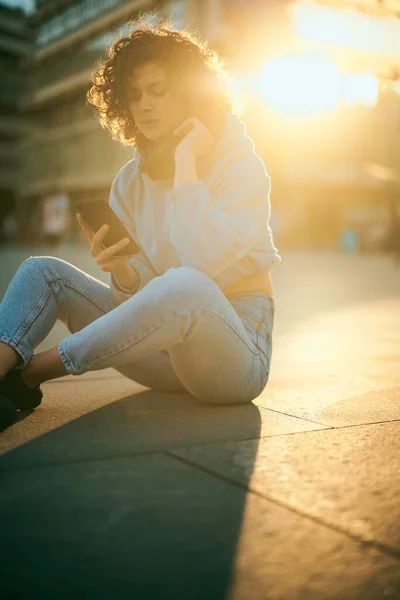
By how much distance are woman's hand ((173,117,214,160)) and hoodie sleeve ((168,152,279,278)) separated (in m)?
0.12

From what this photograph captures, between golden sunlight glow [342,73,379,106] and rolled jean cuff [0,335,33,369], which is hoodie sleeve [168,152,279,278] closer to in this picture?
rolled jean cuff [0,335,33,369]

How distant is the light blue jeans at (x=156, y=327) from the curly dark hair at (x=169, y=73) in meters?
0.65

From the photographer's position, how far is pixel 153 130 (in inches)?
119

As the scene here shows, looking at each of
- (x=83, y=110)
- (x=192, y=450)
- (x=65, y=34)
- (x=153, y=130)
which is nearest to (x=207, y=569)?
(x=192, y=450)

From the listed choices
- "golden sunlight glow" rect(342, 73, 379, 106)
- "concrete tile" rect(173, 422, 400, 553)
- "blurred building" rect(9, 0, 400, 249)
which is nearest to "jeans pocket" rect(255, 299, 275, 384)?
"concrete tile" rect(173, 422, 400, 553)

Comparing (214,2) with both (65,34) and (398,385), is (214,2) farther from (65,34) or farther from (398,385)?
(398,385)

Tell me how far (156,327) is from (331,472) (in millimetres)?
704

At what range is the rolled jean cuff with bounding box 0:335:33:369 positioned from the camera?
2.60 m

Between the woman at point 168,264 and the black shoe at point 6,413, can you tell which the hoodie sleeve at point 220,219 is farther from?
the black shoe at point 6,413

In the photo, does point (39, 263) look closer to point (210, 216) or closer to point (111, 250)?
point (111, 250)

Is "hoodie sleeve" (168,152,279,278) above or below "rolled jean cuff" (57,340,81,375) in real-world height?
above

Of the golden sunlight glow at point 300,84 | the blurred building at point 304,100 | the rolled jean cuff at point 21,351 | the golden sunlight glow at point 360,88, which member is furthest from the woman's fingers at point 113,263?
the golden sunlight glow at point 360,88

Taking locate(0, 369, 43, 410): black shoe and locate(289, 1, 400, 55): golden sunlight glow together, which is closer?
locate(0, 369, 43, 410): black shoe

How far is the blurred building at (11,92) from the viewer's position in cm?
5850
